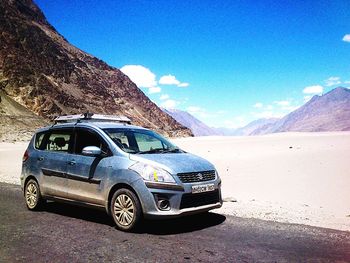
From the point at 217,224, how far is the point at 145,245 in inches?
75.7

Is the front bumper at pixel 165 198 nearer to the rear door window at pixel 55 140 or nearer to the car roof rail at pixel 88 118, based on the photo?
the rear door window at pixel 55 140

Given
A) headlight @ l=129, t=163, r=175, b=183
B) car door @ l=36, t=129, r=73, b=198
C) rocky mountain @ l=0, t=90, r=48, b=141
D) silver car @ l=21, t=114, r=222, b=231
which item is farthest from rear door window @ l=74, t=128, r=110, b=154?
rocky mountain @ l=0, t=90, r=48, b=141

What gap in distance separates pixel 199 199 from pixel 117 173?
1.50 metres

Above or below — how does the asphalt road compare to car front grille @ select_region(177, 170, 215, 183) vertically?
below

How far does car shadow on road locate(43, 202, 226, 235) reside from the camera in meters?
7.38

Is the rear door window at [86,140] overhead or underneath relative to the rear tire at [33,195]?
overhead

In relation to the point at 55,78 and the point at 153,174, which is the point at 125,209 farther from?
the point at 55,78

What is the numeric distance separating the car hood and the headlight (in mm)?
75

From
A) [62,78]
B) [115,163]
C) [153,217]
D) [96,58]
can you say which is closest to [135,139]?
[115,163]

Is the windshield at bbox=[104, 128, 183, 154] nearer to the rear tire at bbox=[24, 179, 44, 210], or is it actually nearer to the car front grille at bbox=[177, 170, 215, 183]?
the car front grille at bbox=[177, 170, 215, 183]

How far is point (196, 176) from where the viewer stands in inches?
281

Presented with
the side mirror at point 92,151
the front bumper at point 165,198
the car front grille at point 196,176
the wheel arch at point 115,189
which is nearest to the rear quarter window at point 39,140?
the side mirror at point 92,151

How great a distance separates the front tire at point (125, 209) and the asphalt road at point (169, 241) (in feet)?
0.60

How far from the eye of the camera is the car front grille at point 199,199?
694cm
